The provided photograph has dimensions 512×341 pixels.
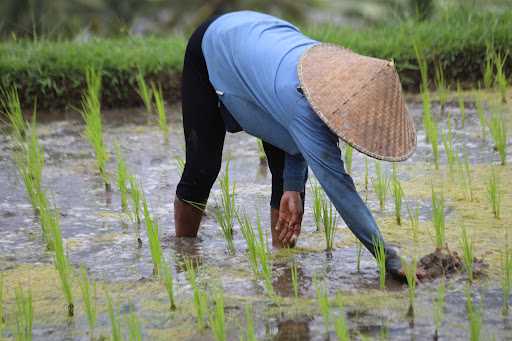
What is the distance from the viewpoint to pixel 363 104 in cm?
283

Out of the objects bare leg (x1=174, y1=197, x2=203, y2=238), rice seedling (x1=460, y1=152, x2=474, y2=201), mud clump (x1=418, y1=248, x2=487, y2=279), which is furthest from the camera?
rice seedling (x1=460, y1=152, x2=474, y2=201)

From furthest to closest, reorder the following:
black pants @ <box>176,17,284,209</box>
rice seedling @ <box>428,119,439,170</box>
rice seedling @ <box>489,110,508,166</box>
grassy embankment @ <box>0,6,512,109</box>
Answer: grassy embankment @ <box>0,6,512,109</box>, rice seedling @ <box>428,119,439,170</box>, rice seedling @ <box>489,110,508,166</box>, black pants @ <box>176,17,284,209</box>

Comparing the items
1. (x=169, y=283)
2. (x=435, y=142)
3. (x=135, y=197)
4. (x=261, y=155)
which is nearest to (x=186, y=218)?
(x=135, y=197)

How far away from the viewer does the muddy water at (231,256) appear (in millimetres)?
2975

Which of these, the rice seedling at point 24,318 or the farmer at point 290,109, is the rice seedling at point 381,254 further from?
the rice seedling at point 24,318

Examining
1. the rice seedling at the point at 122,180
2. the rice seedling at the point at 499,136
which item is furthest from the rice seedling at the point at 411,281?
the rice seedling at the point at 499,136

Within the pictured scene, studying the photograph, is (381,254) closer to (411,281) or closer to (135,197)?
(411,281)

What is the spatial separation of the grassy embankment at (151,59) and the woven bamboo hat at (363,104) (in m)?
2.99

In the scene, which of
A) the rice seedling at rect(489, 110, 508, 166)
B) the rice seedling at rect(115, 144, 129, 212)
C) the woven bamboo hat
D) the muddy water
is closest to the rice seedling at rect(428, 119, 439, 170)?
the muddy water

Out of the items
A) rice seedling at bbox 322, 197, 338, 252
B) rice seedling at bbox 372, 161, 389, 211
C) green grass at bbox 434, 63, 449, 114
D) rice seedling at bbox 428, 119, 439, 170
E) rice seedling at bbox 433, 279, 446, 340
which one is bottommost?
rice seedling at bbox 433, 279, 446, 340

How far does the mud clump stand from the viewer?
327 centimetres

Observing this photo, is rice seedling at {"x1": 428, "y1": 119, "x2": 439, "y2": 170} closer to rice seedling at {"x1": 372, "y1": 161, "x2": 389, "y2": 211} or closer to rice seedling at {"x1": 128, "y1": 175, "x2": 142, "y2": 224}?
rice seedling at {"x1": 372, "y1": 161, "x2": 389, "y2": 211}

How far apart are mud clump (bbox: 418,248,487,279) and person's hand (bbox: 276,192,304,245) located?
47 cm

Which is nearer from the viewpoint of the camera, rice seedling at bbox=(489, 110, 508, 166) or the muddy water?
the muddy water
